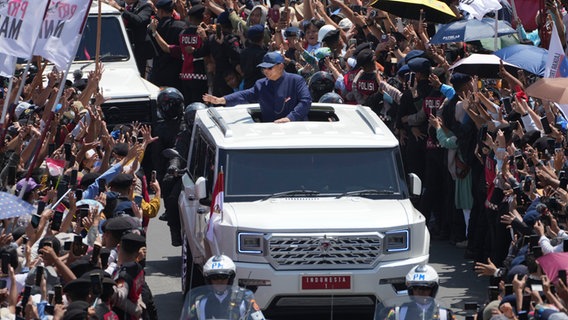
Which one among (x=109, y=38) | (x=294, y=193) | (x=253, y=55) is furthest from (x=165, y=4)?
(x=294, y=193)

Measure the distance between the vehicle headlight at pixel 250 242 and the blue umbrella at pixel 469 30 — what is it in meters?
6.71

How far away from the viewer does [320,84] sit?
20.8 meters

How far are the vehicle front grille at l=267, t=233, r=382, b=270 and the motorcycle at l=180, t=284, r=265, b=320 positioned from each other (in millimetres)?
2307

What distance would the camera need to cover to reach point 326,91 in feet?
68.5

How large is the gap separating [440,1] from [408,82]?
276cm

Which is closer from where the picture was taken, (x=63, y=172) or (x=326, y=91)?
(x=63, y=172)

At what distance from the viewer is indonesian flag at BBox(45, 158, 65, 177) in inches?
596

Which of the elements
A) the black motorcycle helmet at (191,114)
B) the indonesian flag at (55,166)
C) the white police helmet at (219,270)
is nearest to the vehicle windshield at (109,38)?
the black motorcycle helmet at (191,114)

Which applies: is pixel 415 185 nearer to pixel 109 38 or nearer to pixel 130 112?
pixel 130 112

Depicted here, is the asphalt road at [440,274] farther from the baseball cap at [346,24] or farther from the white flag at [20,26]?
the baseball cap at [346,24]

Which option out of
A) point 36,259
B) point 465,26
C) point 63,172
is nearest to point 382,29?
point 465,26

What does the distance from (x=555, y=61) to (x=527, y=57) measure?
2.03m

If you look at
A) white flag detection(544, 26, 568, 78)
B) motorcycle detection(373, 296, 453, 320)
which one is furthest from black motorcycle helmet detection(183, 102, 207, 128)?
motorcycle detection(373, 296, 453, 320)

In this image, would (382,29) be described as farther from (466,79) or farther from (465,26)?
(466,79)
